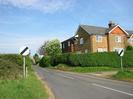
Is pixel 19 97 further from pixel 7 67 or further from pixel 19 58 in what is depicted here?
pixel 19 58

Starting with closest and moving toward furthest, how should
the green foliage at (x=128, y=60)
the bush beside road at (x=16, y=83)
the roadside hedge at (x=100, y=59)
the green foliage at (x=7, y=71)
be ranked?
the bush beside road at (x=16, y=83) < the green foliage at (x=7, y=71) < the green foliage at (x=128, y=60) < the roadside hedge at (x=100, y=59)

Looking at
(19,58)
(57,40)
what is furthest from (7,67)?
(57,40)

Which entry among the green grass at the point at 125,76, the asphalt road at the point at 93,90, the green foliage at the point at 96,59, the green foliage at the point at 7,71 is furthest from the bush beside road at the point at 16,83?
the green foliage at the point at 96,59

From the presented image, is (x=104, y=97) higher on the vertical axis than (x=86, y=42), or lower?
lower

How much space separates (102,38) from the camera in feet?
206

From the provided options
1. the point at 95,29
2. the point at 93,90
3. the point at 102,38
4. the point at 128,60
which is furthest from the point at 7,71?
the point at 95,29

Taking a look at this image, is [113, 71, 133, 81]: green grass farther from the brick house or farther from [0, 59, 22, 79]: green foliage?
the brick house

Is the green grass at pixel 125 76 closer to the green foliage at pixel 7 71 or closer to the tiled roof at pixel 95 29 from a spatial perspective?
the green foliage at pixel 7 71

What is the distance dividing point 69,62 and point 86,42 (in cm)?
1059

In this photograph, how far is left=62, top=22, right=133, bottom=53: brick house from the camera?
6197cm

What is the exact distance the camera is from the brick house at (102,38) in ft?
203

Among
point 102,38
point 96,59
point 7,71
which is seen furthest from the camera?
point 102,38

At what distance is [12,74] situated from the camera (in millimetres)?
18922

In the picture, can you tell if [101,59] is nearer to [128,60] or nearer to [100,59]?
[100,59]
